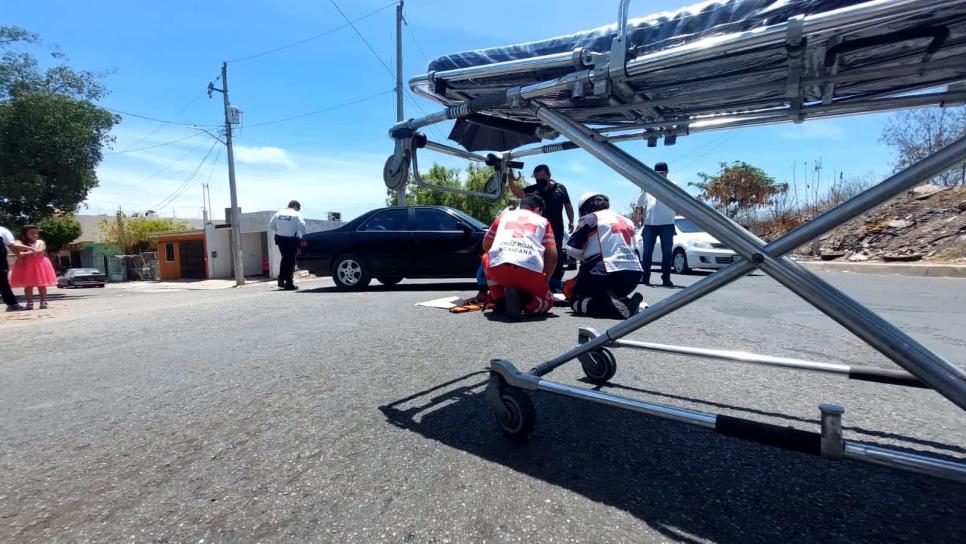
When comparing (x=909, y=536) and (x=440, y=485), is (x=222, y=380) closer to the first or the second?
(x=440, y=485)

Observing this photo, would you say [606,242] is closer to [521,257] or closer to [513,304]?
[521,257]

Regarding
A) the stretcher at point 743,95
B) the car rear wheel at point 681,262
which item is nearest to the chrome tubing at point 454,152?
the stretcher at point 743,95

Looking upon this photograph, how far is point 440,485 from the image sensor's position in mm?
1708

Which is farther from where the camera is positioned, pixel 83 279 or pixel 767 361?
pixel 83 279

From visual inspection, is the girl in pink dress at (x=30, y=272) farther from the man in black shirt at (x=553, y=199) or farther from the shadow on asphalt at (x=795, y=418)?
the shadow on asphalt at (x=795, y=418)

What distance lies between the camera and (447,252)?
8125mm

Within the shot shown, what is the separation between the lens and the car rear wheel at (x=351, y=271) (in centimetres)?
821

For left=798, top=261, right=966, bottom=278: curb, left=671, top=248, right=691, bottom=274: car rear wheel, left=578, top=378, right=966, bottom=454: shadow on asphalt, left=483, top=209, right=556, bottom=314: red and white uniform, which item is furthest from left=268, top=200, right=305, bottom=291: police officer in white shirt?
left=798, top=261, right=966, bottom=278: curb

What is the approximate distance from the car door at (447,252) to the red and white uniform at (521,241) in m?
3.22

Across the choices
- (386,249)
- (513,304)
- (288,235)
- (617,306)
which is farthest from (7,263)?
(617,306)

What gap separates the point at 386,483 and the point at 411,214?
22.9ft

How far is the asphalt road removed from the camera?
1.48 m

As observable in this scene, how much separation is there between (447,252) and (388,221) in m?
1.26

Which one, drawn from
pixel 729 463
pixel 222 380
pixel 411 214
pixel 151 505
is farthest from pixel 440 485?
pixel 411 214
